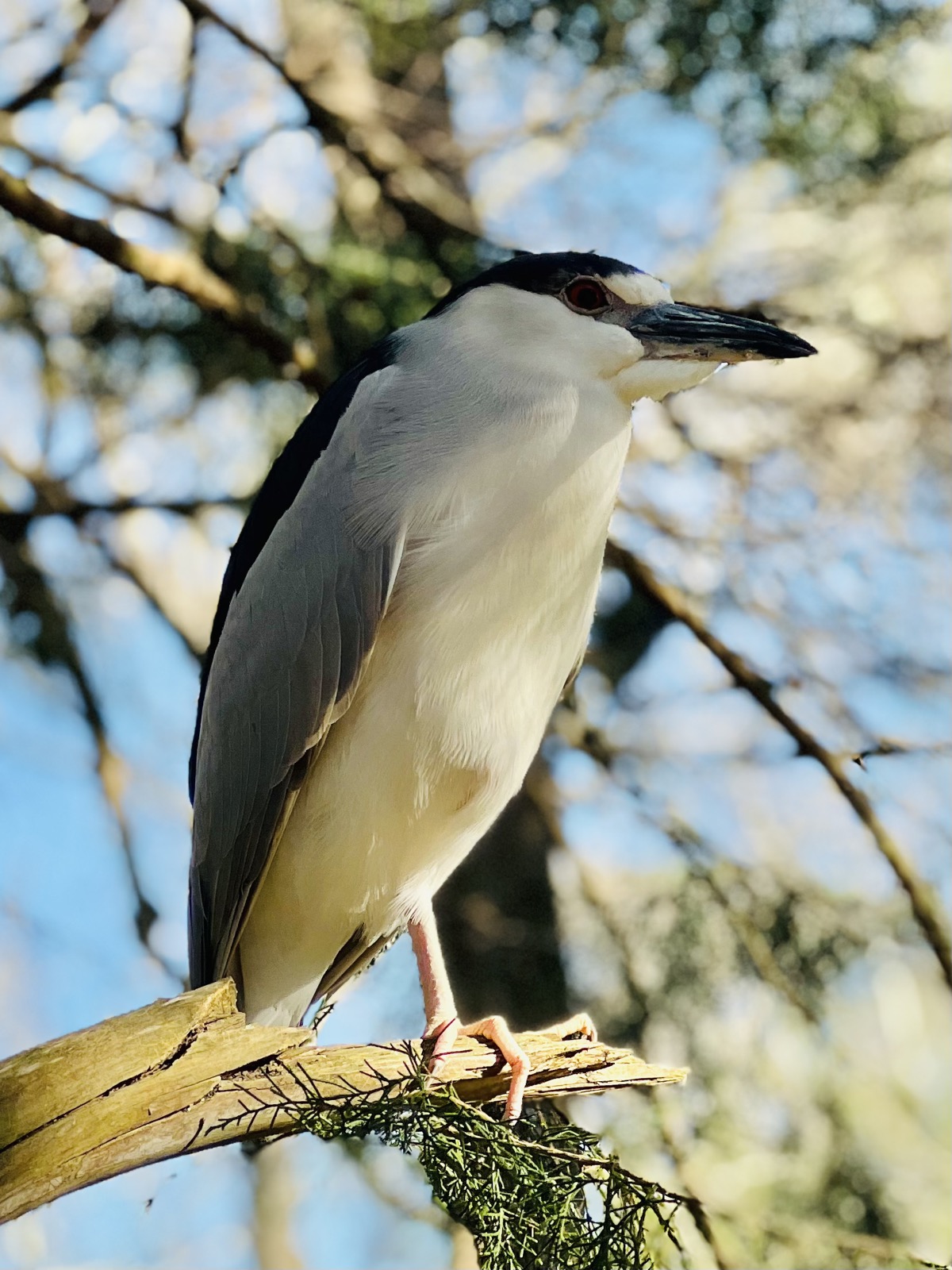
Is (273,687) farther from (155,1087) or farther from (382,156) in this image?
(382,156)

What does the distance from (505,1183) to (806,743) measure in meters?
1.42

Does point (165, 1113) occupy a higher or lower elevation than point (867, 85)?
lower

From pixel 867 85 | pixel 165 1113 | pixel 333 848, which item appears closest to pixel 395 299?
pixel 867 85

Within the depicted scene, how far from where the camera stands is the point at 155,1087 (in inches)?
55.6

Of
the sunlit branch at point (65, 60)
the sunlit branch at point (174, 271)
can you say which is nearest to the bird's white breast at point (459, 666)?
the sunlit branch at point (174, 271)

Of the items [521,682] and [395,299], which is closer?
[521,682]

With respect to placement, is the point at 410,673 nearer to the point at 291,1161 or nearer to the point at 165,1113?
the point at 165,1113

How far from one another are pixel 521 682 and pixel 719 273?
1543mm

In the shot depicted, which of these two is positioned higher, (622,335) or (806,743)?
(622,335)

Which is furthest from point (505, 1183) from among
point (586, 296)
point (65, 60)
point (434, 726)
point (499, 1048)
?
point (65, 60)

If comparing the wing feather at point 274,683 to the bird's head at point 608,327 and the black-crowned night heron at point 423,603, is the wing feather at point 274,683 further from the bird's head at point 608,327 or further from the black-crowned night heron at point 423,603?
the bird's head at point 608,327

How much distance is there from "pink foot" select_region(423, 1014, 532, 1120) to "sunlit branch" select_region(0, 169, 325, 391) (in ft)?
5.15

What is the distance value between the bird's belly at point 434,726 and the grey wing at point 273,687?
43 millimetres

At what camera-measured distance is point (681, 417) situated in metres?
3.26
